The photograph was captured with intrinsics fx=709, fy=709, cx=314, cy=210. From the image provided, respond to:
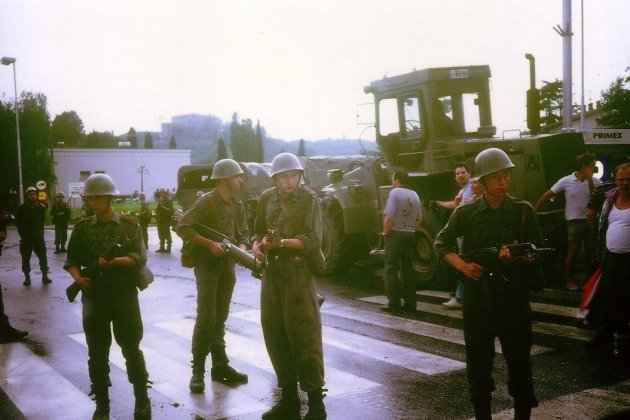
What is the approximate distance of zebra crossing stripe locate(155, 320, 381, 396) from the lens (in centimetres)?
627

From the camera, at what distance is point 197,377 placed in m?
6.16

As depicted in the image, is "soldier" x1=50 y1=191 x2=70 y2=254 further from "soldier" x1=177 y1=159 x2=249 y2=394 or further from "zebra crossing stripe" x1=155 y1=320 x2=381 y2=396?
"soldier" x1=177 y1=159 x2=249 y2=394

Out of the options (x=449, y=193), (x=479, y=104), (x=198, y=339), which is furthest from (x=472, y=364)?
(x=479, y=104)

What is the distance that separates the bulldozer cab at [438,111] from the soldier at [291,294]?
695 centimetres

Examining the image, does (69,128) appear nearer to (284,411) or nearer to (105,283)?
(105,283)

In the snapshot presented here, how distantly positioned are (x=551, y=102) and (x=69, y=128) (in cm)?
9878

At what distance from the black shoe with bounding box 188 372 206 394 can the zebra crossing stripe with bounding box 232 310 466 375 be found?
197cm

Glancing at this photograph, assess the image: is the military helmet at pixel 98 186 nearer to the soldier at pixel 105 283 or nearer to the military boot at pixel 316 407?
the soldier at pixel 105 283

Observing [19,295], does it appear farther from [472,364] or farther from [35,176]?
[35,176]

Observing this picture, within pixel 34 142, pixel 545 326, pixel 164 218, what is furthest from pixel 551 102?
pixel 34 142

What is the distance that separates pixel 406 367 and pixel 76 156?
286 ft

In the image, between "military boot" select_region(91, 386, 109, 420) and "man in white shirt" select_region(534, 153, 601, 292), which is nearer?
"military boot" select_region(91, 386, 109, 420)

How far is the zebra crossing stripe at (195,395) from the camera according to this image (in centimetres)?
563

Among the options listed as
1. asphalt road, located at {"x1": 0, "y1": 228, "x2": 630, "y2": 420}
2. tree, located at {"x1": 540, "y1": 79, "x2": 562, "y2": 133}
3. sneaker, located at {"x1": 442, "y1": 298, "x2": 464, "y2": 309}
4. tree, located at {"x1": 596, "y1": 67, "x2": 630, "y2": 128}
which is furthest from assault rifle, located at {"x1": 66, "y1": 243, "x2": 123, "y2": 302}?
tree, located at {"x1": 596, "y1": 67, "x2": 630, "y2": 128}
